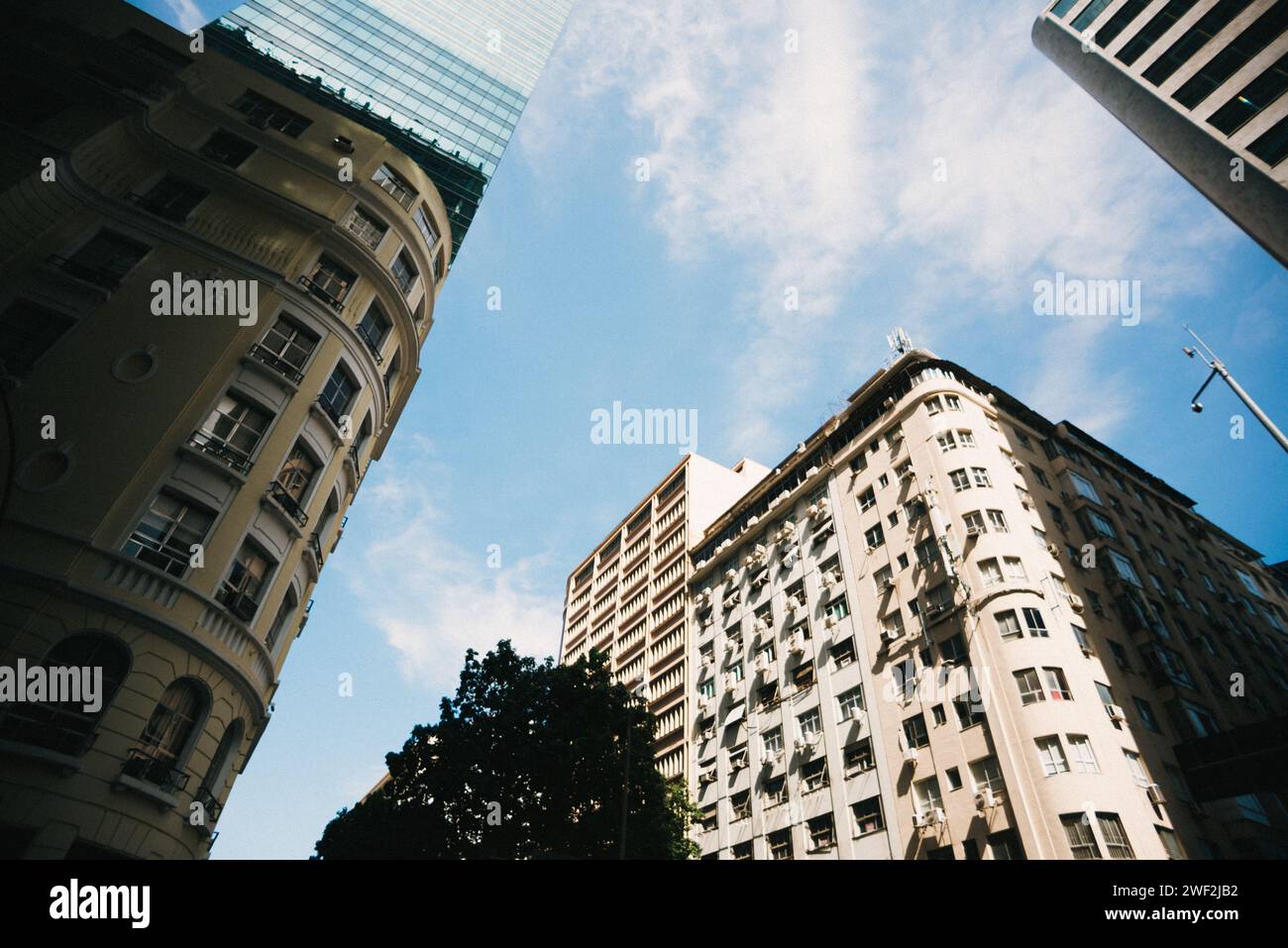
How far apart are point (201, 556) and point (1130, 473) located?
5449 cm

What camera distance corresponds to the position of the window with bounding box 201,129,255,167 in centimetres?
2369

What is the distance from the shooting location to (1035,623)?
94.8 ft

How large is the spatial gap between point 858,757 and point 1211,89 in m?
46.1

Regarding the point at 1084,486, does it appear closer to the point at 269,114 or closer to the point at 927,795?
the point at 927,795

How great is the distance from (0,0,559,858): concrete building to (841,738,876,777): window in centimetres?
2638

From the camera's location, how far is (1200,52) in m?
41.1

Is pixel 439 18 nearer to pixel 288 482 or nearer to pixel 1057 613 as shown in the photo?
pixel 288 482

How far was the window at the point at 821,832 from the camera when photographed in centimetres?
3219

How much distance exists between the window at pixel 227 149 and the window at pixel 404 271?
238 inches

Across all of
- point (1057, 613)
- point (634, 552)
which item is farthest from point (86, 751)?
point (634, 552)

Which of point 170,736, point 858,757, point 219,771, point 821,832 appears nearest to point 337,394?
point 170,736

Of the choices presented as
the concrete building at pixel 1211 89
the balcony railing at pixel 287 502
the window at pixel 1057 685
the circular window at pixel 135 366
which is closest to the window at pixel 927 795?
the window at pixel 1057 685

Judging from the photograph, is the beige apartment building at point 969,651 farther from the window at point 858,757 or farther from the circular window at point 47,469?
the circular window at point 47,469
